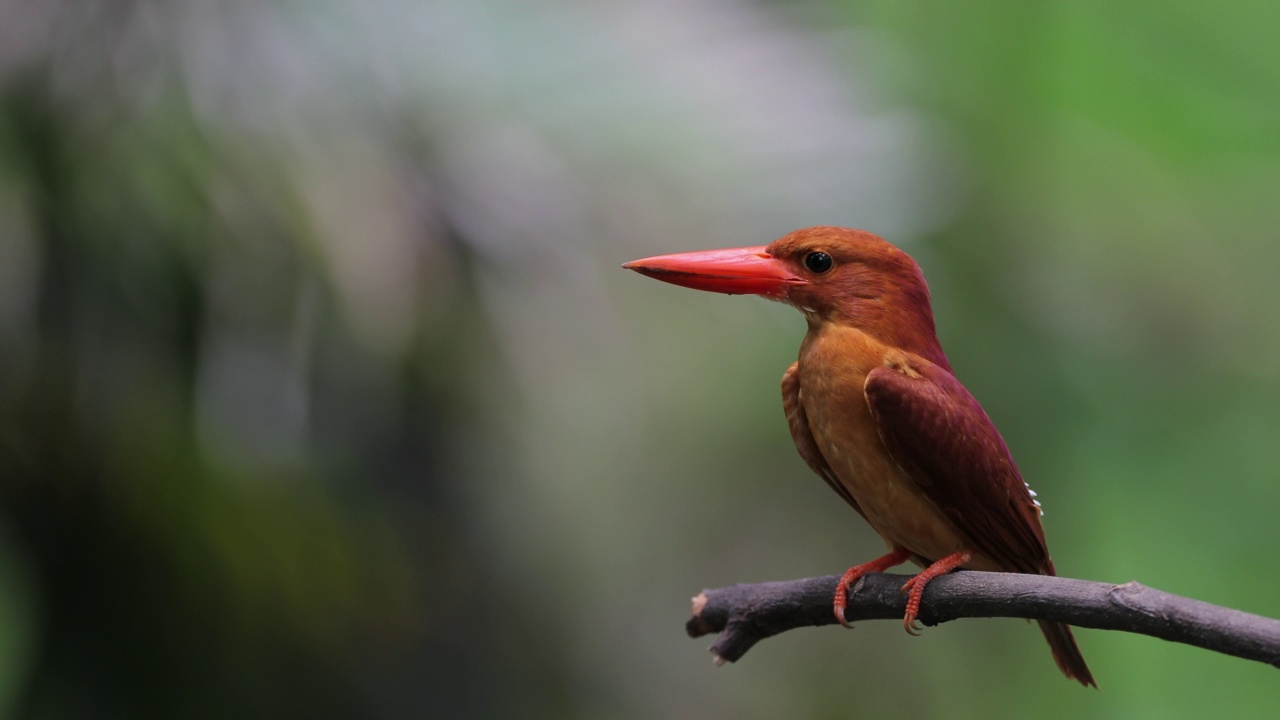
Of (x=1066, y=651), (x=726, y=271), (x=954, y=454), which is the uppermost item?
(x=726, y=271)

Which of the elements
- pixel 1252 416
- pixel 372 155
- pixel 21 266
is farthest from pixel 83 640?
pixel 1252 416

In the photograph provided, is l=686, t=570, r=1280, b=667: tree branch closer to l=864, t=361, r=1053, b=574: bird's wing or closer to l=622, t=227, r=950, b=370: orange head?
l=864, t=361, r=1053, b=574: bird's wing

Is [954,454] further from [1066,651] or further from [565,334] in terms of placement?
[565,334]

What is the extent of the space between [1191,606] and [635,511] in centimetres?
199

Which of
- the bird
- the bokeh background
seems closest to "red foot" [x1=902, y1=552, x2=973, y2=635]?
the bird

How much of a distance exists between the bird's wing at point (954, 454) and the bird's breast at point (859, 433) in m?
0.02

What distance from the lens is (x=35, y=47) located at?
1.85m

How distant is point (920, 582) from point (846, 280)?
0.25 m

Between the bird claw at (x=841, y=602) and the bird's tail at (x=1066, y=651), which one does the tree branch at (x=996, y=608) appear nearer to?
the bird claw at (x=841, y=602)

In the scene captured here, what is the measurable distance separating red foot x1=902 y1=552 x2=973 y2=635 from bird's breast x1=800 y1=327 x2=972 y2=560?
A: 0.12 ft

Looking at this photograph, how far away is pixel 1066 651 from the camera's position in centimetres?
92

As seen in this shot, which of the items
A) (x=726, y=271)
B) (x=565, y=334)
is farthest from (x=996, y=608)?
(x=565, y=334)

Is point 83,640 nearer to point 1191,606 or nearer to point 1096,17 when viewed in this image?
point 1191,606

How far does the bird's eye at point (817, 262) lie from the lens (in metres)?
0.91
